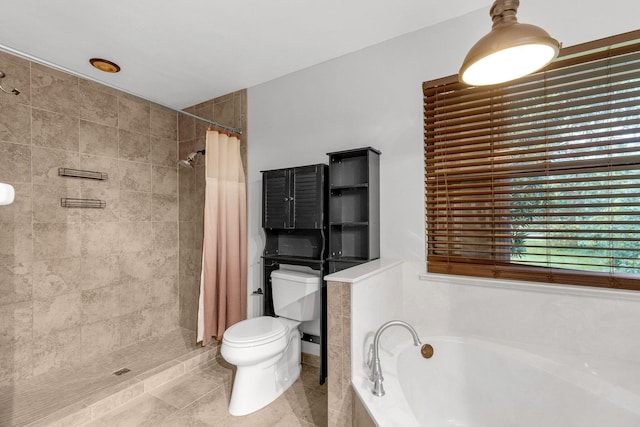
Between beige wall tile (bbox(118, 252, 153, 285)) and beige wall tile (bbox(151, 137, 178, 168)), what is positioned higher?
beige wall tile (bbox(151, 137, 178, 168))

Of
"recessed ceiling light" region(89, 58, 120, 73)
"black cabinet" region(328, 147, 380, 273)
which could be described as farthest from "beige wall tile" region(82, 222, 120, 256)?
"black cabinet" region(328, 147, 380, 273)

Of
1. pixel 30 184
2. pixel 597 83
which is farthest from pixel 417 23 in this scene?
pixel 30 184

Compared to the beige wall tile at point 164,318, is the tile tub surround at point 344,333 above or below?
above

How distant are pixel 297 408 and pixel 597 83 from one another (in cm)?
250

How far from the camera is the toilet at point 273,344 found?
6.19 feet

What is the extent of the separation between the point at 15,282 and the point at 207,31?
7.25ft

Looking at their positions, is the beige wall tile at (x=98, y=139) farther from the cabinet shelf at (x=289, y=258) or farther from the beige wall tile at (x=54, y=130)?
the cabinet shelf at (x=289, y=258)

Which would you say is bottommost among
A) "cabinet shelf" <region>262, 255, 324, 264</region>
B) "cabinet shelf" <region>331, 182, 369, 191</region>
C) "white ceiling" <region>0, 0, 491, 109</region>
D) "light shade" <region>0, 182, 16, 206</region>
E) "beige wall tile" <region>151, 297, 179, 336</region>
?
"beige wall tile" <region>151, 297, 179, 336</region>

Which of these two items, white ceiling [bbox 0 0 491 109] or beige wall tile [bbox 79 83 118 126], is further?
beige wall tile [bbox 79 83 118 126]

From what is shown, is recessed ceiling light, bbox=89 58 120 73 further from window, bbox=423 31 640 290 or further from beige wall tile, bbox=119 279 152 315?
window, bbox=423 31 640 290

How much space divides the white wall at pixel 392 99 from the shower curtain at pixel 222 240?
344 mm

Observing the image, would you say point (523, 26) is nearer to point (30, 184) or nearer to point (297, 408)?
point (297, 408)

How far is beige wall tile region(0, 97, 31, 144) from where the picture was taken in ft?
6.86

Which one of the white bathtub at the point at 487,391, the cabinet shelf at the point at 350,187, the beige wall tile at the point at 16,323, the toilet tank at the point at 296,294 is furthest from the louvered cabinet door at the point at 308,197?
the beige wall tile at the point at 16,323
